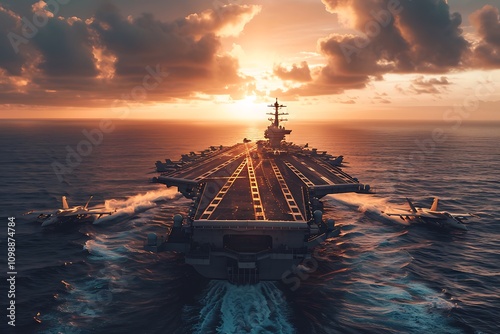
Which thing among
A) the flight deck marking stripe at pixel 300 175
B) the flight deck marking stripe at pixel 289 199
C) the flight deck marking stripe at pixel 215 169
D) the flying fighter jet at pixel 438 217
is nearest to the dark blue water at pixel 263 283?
the flying fighter jet at pixel 438 217

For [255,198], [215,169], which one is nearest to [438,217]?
[255,198]

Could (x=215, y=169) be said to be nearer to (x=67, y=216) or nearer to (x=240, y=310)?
(x=67, y=216)

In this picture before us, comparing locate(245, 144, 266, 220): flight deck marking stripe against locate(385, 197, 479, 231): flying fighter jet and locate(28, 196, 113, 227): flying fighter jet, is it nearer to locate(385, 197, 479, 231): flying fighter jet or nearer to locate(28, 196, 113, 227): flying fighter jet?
locate(385, 197, 479, 231): flying fighter jet

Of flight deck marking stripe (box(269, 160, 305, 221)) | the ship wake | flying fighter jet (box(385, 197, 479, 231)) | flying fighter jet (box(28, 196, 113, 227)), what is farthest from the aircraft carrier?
flying fighter jet (box(28, 196, 113, 227))

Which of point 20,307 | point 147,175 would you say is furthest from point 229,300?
point 147,175

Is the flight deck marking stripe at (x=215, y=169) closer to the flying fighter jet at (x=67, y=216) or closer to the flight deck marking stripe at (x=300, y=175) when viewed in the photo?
the flight deck marking stripe at (x=300, y=175)

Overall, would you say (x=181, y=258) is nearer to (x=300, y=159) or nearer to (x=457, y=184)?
(x=300, y=159)

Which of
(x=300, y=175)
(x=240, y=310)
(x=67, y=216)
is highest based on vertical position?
(x=300, y=175)

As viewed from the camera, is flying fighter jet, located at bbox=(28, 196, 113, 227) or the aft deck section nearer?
the aft deck section

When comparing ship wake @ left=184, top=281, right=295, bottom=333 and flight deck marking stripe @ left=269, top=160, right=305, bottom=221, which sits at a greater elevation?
flight deck marking stripe @ left=269, top=160, right=305, bottom=221

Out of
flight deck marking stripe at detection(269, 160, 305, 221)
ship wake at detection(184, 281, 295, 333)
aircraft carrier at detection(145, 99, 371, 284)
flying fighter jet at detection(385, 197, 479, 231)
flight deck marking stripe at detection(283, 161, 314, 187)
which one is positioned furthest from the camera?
flying fighter jet at detection(385, 197, 479, 231)

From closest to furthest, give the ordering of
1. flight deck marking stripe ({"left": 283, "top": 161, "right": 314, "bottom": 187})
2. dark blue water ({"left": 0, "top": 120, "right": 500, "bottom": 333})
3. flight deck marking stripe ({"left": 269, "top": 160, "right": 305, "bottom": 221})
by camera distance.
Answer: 1. dark blue water ({"left": 0, "top": 120, "right": 500, "bottom": 333})
2. flight deck marking stripe ({"left": 269, "top": 160, "right": 305, "bottom": 221})
3. flight deck marking stripe ({"left": 283, "top": 161, "right": 314, "bottom": 187})
